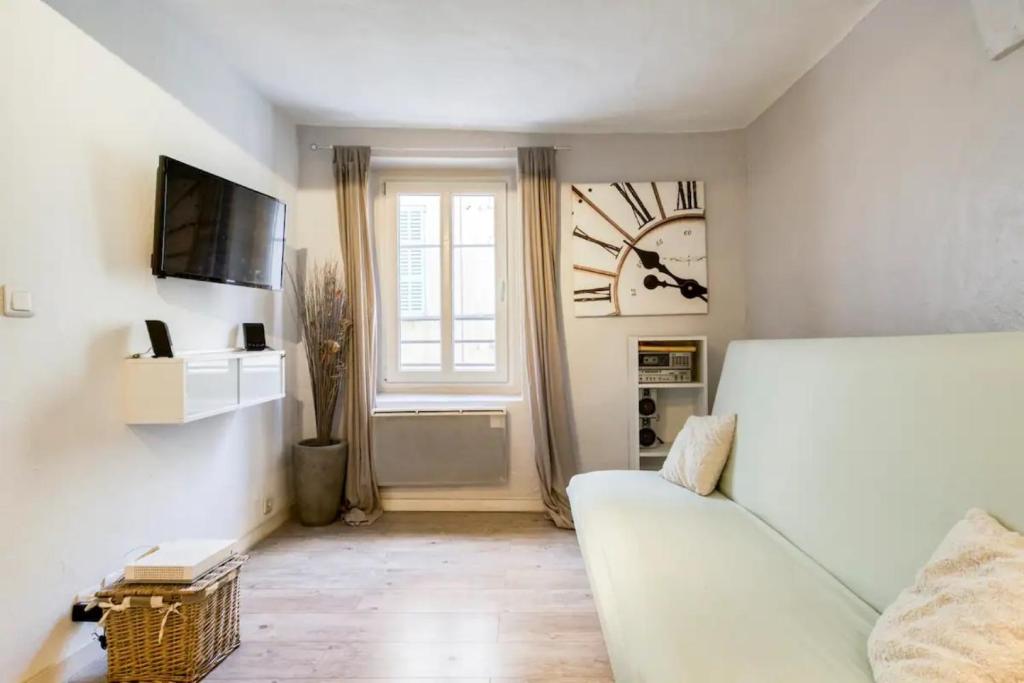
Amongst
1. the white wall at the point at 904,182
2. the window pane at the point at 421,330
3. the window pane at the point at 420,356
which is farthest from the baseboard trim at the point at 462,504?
the white wall at the point at 904,182

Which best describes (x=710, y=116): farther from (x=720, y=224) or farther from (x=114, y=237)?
(x=114, y=237)

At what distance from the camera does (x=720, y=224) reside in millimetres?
3158

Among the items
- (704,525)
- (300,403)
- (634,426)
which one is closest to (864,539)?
(704,525)

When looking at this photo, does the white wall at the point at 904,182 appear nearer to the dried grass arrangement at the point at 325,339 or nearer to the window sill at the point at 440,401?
the window sill at the point at 440,401

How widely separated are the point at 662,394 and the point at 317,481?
2232mm

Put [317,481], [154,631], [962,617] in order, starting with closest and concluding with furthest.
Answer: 1. [962,617]
2. [154,631]
3. [317,481]

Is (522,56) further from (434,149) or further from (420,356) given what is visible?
(420,356)

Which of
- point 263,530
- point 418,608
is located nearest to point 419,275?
point 263,530

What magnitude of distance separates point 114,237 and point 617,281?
2572 mm

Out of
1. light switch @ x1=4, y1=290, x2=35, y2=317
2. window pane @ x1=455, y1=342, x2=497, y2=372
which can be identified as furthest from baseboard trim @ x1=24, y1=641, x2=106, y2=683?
window pane @ x1=455, y1=342, x2=497, y2=372

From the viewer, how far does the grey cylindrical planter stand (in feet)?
9.25

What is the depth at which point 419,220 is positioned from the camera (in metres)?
3.35

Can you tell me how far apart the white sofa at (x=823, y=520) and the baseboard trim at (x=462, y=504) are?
4.43ft

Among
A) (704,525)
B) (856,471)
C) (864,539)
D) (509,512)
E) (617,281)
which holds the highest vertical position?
(617,281)
